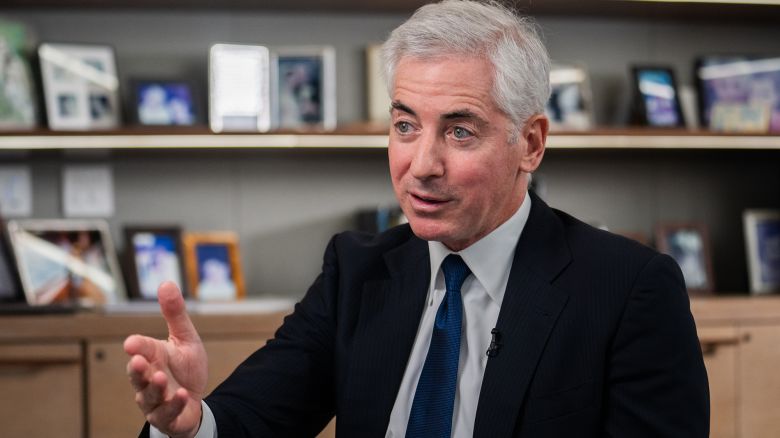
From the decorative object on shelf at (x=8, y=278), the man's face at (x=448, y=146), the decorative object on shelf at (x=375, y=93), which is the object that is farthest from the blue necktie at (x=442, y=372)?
the decorative object on shelf at (x=8, y=278)

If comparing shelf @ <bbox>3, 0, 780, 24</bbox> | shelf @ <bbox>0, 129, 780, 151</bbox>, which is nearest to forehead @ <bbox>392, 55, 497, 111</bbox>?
shelf @ <bbox>0, 129, 780, 151</bbox>

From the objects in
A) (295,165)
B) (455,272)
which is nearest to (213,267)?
(295,165)

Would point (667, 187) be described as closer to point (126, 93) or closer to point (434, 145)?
point (126, 93)

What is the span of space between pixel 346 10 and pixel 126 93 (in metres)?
0.83

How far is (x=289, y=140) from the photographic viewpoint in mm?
3049

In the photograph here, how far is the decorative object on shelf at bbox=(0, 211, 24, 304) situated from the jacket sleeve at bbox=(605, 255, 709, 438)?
2.27 metres

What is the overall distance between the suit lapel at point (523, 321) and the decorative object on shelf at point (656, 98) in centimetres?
194

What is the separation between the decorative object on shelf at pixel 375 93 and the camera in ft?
10.8

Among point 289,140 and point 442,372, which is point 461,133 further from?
point 289,140

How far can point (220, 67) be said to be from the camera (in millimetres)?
3230

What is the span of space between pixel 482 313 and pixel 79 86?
2.06 metres

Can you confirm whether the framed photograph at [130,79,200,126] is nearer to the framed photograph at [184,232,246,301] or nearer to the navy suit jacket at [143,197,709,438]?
the framed photograph at [184,232,246,301]

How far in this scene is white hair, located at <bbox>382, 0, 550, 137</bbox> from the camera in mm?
1429

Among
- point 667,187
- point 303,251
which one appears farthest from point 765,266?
point 303,251
